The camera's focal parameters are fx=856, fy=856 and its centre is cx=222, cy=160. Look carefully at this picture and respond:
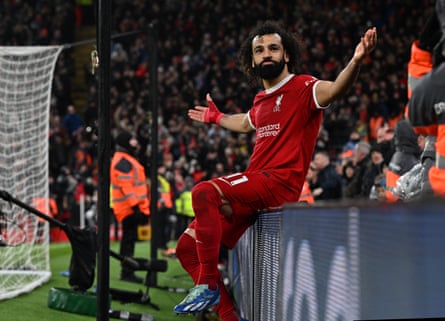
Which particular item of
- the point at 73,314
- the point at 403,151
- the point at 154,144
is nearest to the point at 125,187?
the point at 154,144

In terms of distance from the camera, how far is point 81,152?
69.6ft

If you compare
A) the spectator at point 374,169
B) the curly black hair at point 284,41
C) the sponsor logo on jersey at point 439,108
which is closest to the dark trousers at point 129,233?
the spectator at point 374,169

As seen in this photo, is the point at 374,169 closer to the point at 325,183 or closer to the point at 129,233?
the point at 325,183

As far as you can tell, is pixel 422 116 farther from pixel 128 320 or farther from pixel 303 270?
pixel 128 320

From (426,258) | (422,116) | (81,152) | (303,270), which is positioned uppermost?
(422,116)

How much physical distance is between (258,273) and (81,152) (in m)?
17.0

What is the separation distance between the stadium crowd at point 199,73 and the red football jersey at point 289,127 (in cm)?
1124

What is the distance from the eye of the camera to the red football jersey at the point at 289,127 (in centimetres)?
475

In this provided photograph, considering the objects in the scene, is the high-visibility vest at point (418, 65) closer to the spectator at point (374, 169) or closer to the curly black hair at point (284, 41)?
the curly black hair at point (284, 41)

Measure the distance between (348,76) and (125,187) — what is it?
6134 mm

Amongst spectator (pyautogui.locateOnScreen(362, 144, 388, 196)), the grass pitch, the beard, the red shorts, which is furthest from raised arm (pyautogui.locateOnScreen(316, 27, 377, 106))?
spectator (pyautogui.locateOnScreen(362, 144, 388, 196))

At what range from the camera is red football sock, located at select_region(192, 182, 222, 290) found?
4527mm

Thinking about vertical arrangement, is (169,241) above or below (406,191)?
below

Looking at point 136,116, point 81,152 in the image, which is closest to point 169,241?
Answer: point 81,152
